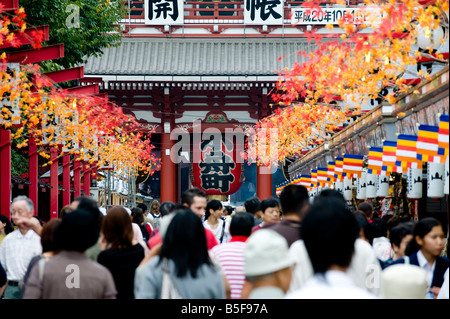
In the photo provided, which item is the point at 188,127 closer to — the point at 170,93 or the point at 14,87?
the point at 170,93

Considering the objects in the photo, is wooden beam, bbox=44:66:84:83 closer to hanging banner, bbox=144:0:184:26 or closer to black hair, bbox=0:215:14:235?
black hair, bbox=0:215:14:235

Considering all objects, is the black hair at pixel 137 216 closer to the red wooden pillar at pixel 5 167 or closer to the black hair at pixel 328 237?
the red wooden pillar at pixel 5 167

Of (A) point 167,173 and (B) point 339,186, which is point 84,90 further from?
(A) point 167,173

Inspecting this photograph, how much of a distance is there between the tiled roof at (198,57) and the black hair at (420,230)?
19.9 m

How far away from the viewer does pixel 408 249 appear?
675cm

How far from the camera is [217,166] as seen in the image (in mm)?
29859

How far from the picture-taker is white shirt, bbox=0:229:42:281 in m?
7.07

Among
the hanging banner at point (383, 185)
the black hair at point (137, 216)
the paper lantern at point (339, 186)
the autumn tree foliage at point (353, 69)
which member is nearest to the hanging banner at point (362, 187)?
the hanging banner at point (383, 185)

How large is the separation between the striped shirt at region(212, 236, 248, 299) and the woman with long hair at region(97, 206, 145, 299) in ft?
2.48

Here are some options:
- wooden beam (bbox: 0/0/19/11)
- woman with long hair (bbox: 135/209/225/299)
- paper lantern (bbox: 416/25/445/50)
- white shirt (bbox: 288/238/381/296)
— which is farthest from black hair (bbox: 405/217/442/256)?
wooden beam (bbox: 0/0/19/11)

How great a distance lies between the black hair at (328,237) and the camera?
3.47 meters

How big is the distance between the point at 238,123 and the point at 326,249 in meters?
24.7

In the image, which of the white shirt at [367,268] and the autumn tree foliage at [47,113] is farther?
the autumn tree foliage at [47,113]
